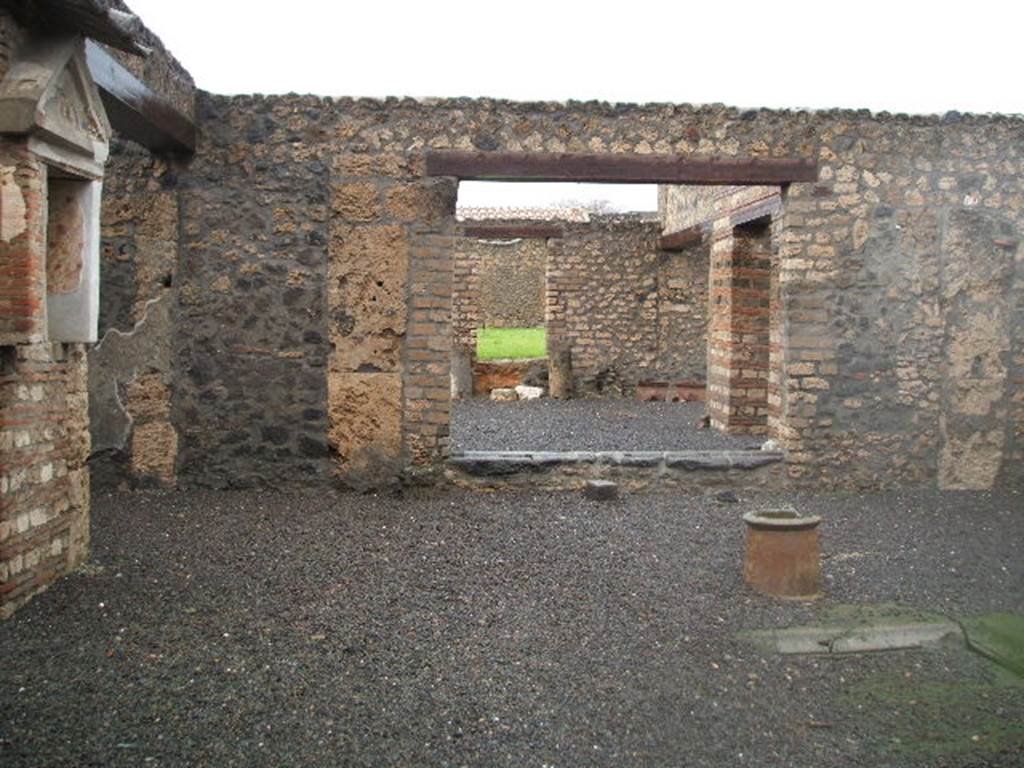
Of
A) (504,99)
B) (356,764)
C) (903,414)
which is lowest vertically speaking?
(356,764)

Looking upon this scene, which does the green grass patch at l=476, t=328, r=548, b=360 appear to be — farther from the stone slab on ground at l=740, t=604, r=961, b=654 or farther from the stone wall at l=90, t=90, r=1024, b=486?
the stone slab on ground at l=740, t=604, r=961, b=654

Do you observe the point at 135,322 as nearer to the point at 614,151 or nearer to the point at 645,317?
the point at 614,151

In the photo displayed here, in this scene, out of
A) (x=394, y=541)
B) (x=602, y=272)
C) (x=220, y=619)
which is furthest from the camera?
(x=602, y=272)

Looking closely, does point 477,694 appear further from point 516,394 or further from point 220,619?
point 516,394

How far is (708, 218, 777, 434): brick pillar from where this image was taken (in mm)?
10180

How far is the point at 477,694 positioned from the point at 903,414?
534 cm

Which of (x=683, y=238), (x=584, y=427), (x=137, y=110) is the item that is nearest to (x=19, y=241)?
(x=137, y=110)

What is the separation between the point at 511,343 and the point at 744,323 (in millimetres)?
12967

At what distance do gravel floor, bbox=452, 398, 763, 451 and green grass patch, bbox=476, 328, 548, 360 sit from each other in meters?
4.78

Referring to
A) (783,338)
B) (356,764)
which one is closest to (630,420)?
(783,338)

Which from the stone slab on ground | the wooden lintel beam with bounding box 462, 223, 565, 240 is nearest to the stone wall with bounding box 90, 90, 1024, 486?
the stone slab on ground

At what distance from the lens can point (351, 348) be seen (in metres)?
7.30

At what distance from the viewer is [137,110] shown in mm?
5777

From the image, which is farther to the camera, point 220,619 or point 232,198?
point 232,198
